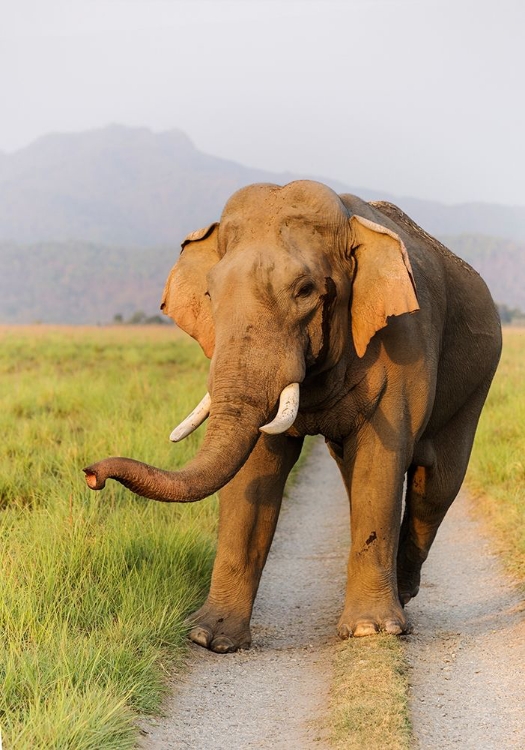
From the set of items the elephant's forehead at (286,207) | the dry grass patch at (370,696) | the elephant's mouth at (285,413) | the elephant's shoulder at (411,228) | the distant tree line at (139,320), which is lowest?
the distant tree line at (139,320)

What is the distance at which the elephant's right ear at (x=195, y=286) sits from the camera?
5625mm

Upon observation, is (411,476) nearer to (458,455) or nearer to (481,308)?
(458,455)

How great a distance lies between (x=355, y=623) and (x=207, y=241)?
2.22 metres

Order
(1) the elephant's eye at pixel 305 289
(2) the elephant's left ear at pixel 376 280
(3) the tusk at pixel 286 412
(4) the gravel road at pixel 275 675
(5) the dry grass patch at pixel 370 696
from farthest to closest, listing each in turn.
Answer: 1. (2) the elephant's left ear at pixel 376 280
2. (1) the elephant's eye at pixel 305 289
3. (3) the tusk at pixel 286 412
4. (4) the gravel road at pixel 275 675
5. (5) the dry grass patch at pixel 370 696

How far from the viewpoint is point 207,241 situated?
573 cm

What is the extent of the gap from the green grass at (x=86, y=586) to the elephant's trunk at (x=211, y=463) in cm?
80

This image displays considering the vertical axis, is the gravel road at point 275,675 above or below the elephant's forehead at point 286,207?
below

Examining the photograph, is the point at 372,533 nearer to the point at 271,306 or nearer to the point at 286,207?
the point at 271,306

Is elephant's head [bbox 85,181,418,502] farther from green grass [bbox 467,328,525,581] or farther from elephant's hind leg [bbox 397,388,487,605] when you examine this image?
green grass [bbox 467,328,525,581]

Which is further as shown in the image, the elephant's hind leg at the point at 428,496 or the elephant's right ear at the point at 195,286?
the elephant's hind leg at the point at 428,496

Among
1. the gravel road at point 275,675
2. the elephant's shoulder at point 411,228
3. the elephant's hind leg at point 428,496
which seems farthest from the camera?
the elephant's hind leg at point 428,496

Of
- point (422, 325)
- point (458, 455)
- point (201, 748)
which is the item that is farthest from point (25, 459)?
point (201, 748)

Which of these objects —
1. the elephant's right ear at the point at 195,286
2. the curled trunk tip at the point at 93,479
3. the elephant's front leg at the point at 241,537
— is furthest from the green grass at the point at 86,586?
the elephant's right ear at the point at 195,286

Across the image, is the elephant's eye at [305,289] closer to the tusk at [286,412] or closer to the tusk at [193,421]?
the tusk at [286,412]
